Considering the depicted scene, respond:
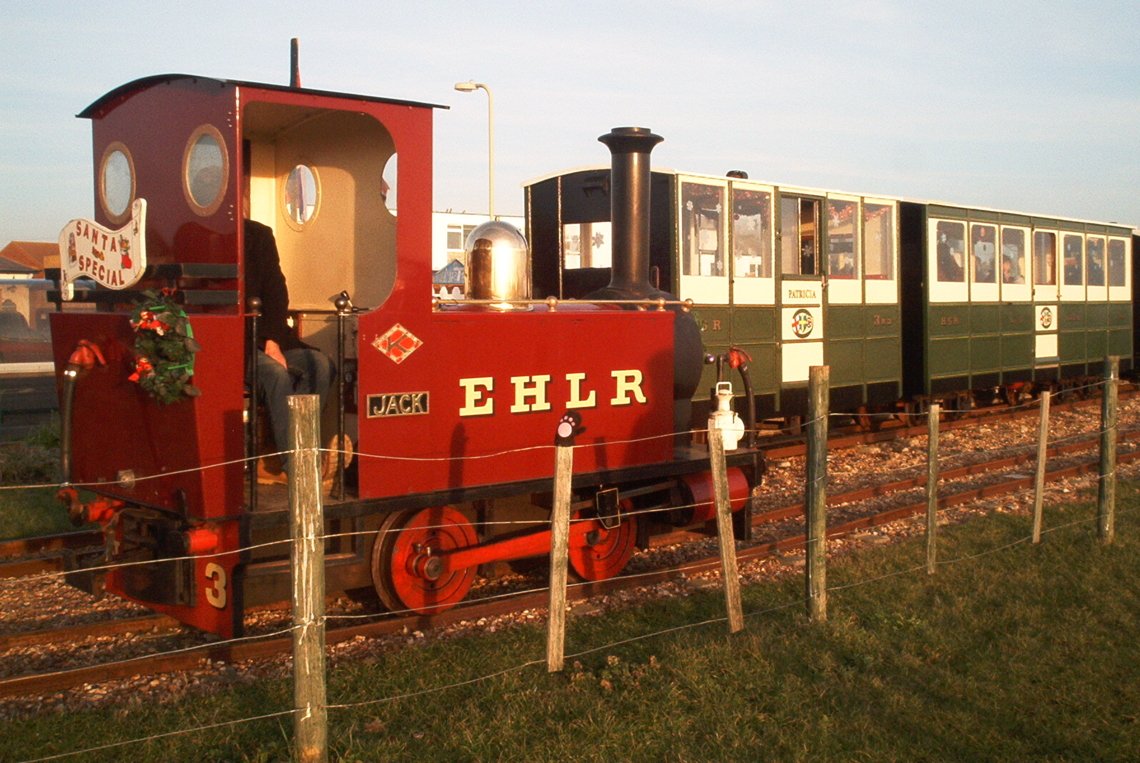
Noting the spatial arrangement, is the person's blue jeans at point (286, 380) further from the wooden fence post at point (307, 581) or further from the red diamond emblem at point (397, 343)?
the wooden fence post at point (307, 581)

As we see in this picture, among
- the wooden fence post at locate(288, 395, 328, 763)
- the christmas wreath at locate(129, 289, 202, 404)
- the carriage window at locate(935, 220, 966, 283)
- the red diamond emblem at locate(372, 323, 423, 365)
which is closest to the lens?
the wooden fence post at locate(288, 395, 328, 763)

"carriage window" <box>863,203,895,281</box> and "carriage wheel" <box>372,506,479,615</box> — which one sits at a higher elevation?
"carriage window" <box>863,203,895,281</box>

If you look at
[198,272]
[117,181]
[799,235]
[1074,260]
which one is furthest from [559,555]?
[1074,260]

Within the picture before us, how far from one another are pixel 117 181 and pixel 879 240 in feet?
36.3

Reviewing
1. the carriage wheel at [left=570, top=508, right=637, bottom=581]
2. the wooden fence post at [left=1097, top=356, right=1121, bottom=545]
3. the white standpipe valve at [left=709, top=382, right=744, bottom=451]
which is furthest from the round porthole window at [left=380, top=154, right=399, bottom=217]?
the wooden fence post at [left=1097, top=356, right=1121, bottom=545]

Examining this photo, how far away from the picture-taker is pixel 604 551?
7.70m

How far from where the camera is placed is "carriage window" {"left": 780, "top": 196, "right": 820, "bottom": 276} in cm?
1386

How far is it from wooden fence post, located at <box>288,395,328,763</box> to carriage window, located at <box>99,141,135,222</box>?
10.3 ft

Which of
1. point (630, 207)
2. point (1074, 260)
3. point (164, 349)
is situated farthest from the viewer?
point (1074, 260)

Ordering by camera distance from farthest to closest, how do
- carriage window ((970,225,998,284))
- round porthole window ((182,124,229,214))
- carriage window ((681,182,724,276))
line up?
carriage window ((970,225,998,284)) < carriage window ((681,182,724,276)) < round porthole window ((182,124,229,214))

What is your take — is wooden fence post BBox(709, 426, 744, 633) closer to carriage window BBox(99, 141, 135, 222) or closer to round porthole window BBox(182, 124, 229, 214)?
round porthole window BBox(182, 124, 229, 214)

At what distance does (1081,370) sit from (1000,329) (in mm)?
3722

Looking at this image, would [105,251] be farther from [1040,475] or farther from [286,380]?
[1040,475]

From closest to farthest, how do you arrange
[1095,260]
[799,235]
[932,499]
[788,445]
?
[932,499] < [788,445] < [799,235] < [1095,260]
